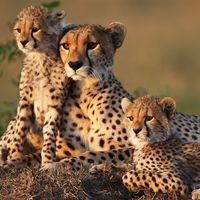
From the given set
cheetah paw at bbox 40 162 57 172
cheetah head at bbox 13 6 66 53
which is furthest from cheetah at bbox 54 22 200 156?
cheetah paw at bbox 40 162 57 172

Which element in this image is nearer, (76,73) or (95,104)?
(76,73)

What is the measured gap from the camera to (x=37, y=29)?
349 inches

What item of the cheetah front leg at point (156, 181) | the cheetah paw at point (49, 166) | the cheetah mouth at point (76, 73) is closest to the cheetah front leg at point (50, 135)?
the cheetah paw at point (49, 166)

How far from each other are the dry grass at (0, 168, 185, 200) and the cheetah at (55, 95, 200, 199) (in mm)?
82

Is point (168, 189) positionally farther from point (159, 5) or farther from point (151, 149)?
point (159, 5)

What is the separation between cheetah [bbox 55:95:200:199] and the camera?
801 cm

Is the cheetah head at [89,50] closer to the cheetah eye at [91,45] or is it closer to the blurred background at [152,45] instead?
the cheetah eye at [91,45]

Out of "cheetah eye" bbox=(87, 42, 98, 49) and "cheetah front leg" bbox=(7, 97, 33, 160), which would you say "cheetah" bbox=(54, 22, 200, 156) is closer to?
"cheetah eye" bbox=(87, 42, 98, 49)

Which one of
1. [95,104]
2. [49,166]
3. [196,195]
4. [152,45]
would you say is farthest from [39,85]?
[152,45]

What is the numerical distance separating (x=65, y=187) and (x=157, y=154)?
72 cm

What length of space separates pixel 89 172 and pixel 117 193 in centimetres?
36

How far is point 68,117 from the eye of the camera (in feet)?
29.9

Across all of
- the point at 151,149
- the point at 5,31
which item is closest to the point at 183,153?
the point at 151,149

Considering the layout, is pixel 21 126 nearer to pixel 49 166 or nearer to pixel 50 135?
pixel 50 135
